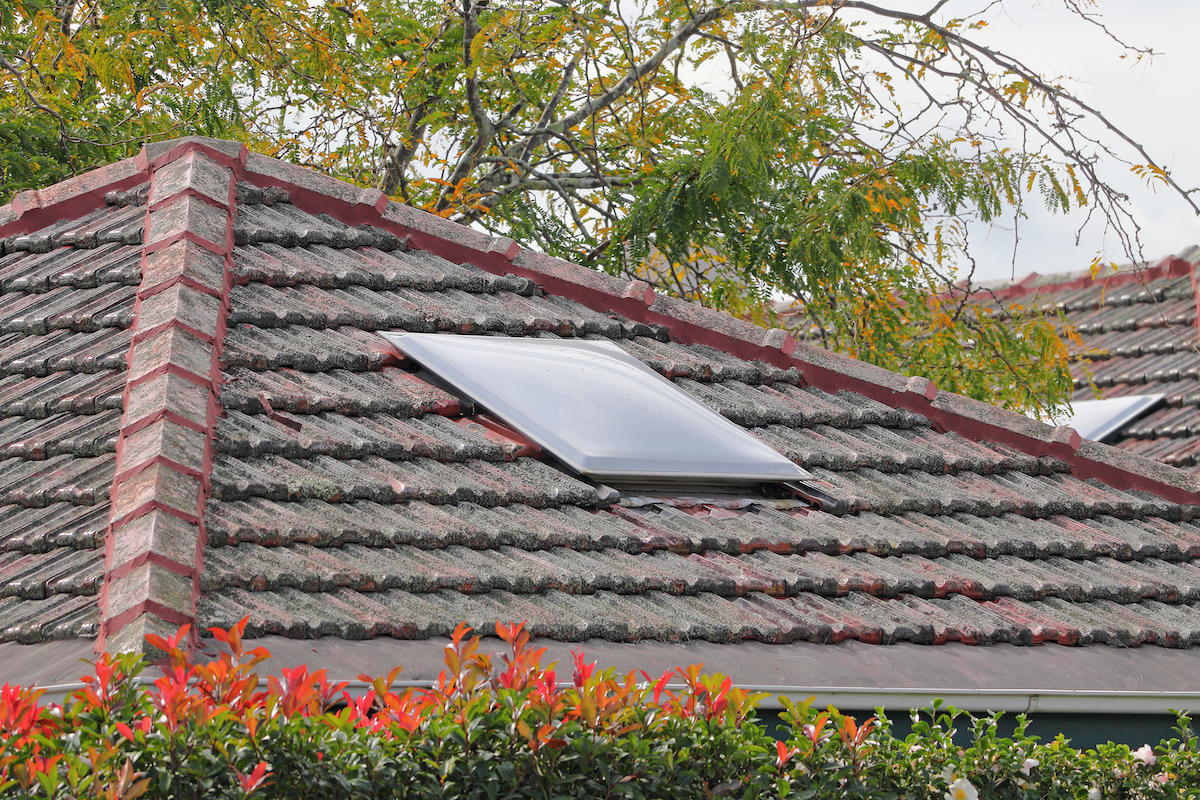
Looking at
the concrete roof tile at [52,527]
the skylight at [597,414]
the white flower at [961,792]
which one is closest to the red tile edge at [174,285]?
the skylight at [597,414]

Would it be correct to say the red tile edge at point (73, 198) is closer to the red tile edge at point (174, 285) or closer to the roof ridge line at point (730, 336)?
the roof ridge line at point (730, 336)

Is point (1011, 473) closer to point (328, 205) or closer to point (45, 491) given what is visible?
point (328, 205)

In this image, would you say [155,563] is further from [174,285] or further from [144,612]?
[174,285]

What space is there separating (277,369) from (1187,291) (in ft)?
31.4

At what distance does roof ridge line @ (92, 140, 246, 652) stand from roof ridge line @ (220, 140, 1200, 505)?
67 cm

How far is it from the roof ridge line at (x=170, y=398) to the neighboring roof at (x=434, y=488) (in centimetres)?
1

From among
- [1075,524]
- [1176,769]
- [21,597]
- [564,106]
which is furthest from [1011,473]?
[564,106]

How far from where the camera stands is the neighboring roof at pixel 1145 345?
955 centimetres

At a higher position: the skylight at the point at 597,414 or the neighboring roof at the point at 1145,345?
the neighboring roof at the point at 1145,345

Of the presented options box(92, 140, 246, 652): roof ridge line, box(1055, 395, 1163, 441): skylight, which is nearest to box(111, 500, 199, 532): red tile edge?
box(92, 140, 246, 652): roof ridge line

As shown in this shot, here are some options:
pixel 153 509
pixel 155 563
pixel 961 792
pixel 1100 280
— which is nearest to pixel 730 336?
pixel 961 792

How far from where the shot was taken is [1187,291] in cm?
1132

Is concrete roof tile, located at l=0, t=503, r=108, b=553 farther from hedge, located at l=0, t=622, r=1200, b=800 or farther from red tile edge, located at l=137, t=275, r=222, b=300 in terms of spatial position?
red tile edge, located at l=137, t=275, r=222, b=300

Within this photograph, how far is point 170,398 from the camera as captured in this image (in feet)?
13.7
